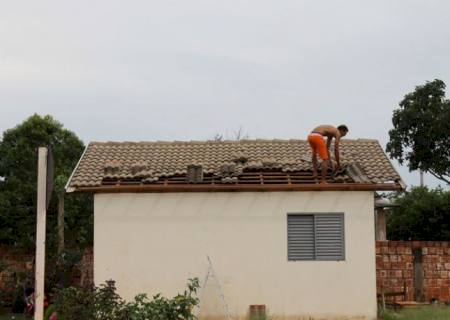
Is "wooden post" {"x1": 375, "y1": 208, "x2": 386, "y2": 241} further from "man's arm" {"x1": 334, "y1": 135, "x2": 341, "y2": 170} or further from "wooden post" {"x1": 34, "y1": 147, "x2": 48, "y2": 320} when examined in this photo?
"wooden post" {"x1": 34, "y1": 147, "x2": 48, "y2": 320}

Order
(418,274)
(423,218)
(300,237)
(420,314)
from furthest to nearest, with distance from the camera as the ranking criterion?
(423,218), (418,274), (420,314), (300,237)

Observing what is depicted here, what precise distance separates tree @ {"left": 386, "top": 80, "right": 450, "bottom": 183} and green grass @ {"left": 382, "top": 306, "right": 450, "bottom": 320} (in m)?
9.83

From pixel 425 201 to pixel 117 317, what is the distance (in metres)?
Result: 15.4

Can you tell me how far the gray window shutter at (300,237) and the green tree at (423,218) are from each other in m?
10.2

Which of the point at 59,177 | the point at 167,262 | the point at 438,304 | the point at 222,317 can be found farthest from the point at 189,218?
the point at 59,177

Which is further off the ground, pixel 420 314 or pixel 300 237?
pixel 300 237

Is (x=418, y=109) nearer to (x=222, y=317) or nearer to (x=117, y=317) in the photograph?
(x=222, y=317)

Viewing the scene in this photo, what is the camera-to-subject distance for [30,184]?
84.5ft

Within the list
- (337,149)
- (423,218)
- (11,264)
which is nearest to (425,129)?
(423,218)

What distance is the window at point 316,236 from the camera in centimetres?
1642

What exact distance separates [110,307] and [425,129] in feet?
53.0

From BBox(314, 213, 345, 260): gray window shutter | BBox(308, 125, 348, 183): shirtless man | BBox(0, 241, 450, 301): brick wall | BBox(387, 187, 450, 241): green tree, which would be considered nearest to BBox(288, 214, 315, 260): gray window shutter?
BBox(314, 213, 345, 260): gray window shutter

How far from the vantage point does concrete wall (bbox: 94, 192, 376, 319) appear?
16250 mm

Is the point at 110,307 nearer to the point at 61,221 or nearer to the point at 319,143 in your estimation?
the point at 319,143
